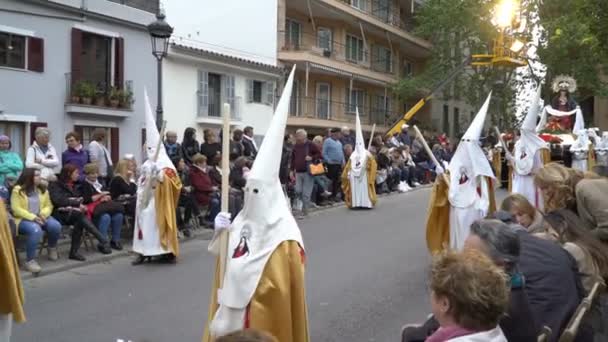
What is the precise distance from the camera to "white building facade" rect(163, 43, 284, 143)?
24.0 metres

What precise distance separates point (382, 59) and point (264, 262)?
1503 inches

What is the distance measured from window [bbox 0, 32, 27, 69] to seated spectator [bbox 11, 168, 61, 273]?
9145 millimetres

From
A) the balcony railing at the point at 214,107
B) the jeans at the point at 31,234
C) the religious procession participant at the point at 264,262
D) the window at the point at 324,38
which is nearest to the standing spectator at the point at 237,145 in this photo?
the jeans at the point at 31,234

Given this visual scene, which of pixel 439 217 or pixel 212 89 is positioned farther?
pixel 212 89

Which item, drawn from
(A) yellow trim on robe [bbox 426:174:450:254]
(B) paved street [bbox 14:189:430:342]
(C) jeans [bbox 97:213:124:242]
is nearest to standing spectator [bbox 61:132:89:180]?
(C) jeans [bbox 97:213:124:242]

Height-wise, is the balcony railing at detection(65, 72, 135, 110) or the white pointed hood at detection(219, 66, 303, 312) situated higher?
the balcony railing at detection(65, 72, 135, 110)

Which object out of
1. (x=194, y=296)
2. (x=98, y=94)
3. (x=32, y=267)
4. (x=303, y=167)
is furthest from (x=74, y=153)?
(x=98, y=94)

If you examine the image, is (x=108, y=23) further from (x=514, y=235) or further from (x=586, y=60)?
(x=586, y=60)

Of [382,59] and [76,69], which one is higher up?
[382,59]

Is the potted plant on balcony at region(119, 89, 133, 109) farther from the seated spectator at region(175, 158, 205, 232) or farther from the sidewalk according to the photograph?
the sidewalk

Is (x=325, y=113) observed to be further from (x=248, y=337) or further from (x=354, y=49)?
(x=248, y=337)

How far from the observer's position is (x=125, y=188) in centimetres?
1129

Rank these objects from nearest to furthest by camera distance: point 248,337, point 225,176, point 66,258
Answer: point 248,337
point 225,176
point 66,258

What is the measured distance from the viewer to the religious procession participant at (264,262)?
4.27 metres
